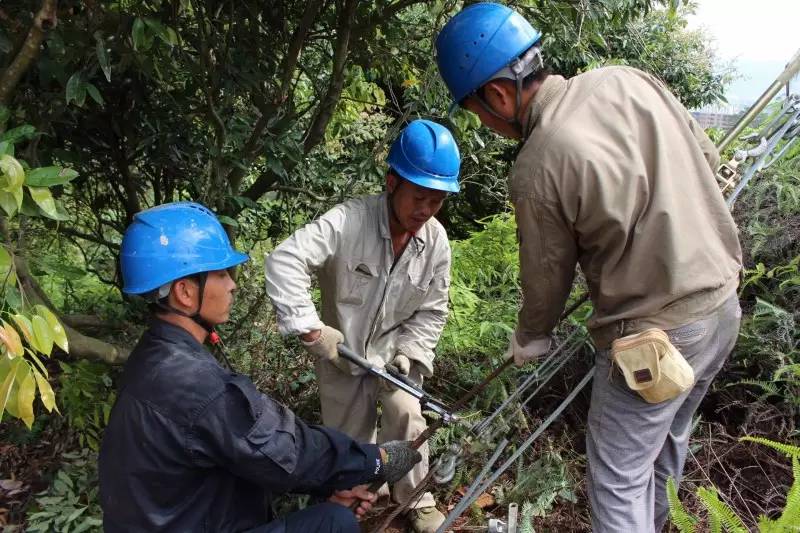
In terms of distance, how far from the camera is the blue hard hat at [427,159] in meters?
2.89

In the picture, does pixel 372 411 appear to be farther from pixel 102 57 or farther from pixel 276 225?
pixel 102 57

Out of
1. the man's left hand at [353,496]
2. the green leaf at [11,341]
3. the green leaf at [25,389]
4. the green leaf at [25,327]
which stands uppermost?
the green leaf at [11,341]

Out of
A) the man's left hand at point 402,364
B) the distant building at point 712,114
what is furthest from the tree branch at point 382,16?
the distant building at point 712,114

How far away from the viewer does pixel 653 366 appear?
6.56ft

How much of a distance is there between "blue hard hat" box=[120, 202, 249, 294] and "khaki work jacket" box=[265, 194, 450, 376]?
51 centimetres

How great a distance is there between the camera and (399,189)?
2992 mm

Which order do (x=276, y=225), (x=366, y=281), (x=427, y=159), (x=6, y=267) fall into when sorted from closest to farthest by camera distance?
(x=6, y=267) < (x=427, y=159) < (x=366, y=281) < (x=276, y=225)

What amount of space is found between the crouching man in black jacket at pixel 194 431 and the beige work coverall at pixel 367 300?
535 millimetres

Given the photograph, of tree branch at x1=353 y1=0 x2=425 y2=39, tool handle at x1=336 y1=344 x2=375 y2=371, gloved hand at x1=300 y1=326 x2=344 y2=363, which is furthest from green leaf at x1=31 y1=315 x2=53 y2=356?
tree branch at x1=353 y1=0 x2=425 y2=39

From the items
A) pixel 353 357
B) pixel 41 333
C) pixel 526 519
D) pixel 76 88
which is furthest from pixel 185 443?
pixel 526 519

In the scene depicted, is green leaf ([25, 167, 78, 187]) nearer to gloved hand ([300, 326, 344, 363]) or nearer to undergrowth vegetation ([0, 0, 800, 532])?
undergrowth vegetation ([0, 0, 800, 532])

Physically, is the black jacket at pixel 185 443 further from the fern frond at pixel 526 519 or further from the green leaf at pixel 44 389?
Answer: the fern frond at pixel 526 519

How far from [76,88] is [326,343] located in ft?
5.01

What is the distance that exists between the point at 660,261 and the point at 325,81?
10.3ft
